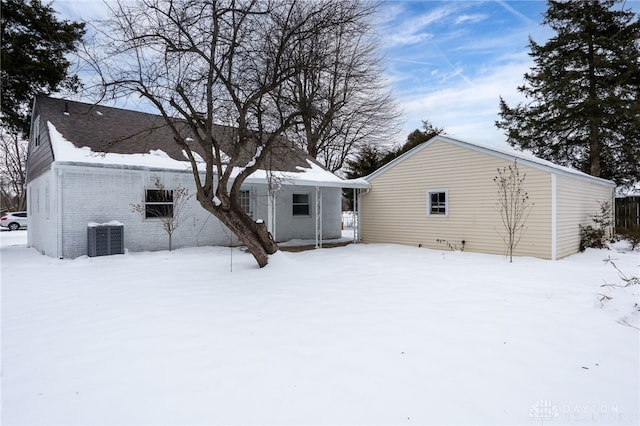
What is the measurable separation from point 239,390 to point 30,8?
52.4ft

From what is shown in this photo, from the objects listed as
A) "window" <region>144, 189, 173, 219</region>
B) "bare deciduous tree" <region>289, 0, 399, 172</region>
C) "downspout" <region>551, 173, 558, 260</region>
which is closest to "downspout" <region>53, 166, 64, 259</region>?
"window" <region>144, 189, 173, 219</region>

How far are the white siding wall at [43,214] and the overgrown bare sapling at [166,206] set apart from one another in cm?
198

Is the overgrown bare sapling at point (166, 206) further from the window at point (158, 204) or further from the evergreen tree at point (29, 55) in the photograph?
the evergreen tree at point (29, 55)

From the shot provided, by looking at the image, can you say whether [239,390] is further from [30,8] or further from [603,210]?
[30,8]

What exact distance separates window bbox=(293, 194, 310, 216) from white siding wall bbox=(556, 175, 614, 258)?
9088 mm

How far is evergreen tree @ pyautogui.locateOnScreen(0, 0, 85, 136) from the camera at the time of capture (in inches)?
477

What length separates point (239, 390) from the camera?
273 cm

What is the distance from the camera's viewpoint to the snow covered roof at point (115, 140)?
9.58 metres

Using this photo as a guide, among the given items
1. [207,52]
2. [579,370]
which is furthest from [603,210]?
[207,52]

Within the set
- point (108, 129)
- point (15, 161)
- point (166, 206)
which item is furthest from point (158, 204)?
point (15, 161)

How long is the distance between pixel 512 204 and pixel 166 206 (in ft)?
33.6

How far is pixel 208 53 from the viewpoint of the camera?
7281mm

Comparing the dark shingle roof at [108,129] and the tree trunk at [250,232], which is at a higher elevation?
the dark shingle roof at [108,129]

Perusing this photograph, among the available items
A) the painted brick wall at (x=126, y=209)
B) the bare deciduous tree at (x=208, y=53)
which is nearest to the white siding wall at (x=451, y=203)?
the painted brick wall at (x=126, y=209)
